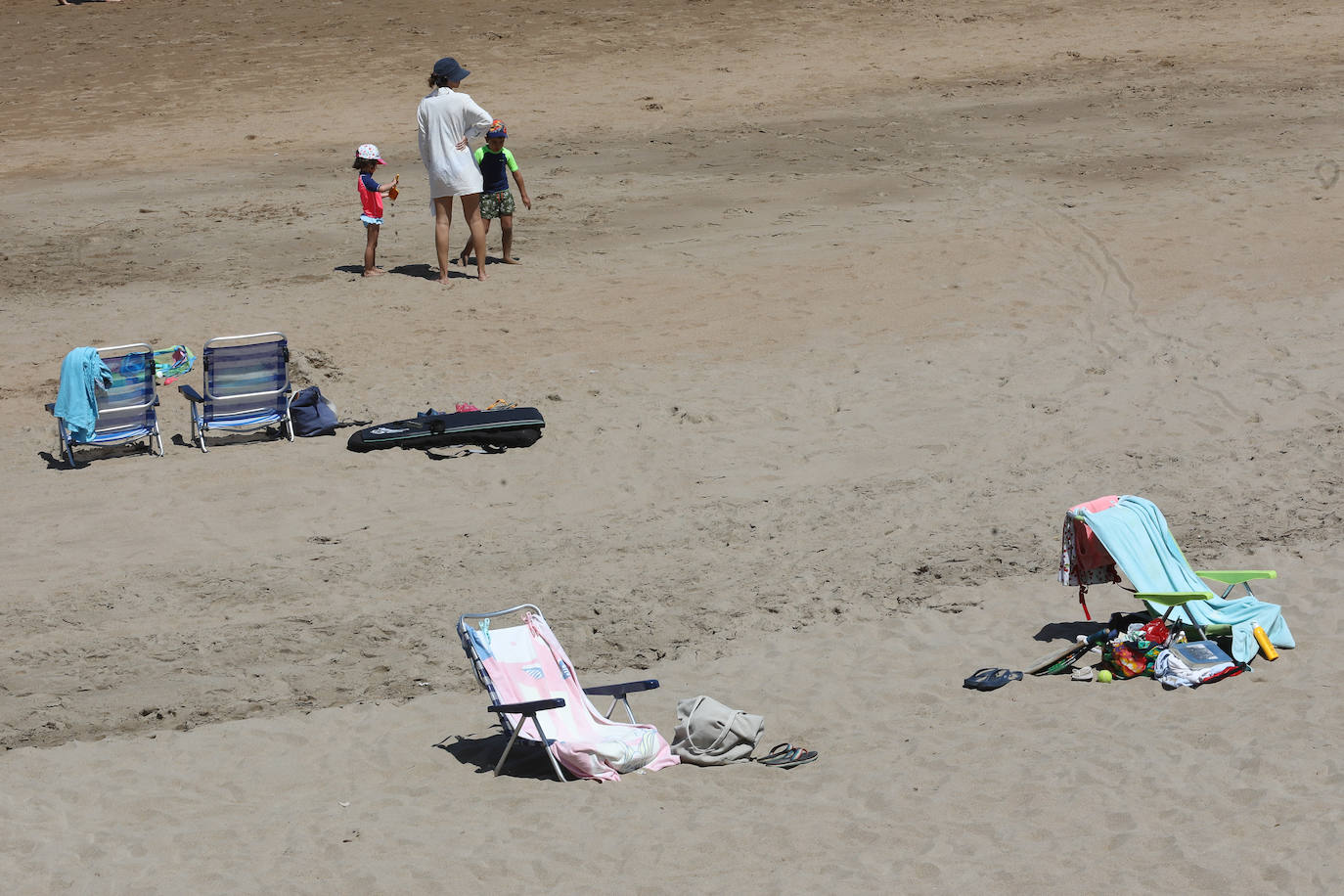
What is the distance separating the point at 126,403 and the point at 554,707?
5280mm

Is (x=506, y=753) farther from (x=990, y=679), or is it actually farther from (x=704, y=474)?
(x=704, y=474)

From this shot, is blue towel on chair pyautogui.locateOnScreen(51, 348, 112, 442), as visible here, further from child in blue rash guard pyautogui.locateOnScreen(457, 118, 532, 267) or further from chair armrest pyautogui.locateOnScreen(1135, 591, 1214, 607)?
chair armrest pyautogui.locateOnScreen(1135, 591, 1214, 607)

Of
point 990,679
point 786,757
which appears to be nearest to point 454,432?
point 786,757

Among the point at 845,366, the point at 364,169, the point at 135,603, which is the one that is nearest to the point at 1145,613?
the point at 845,366

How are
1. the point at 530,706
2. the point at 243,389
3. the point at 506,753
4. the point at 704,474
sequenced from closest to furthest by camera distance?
the point at 530,706 < the point at 506,753 < the point at 704,474 < the point at 243,389

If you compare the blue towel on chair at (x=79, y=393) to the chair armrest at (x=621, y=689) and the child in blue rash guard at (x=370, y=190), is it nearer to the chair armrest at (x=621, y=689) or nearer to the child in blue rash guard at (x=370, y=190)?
the child in blue rash guard at (x=370, y=190)

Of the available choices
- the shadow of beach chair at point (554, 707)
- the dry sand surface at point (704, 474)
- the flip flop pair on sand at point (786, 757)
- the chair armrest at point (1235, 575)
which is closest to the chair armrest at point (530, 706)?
the shadow of beach chair at point (554, 707)

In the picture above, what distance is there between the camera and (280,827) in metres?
6.30

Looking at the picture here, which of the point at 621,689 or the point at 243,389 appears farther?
the point at 243,389

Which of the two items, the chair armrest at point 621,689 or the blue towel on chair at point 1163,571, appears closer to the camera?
the chair armrest at point 621,689

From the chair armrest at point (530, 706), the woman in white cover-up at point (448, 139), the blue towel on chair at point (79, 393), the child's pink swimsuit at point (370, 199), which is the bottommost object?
the chair armrest at point (530, 706)

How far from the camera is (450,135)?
12969mm

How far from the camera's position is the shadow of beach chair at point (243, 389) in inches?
416

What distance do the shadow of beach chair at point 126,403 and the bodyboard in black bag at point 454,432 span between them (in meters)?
1.46
